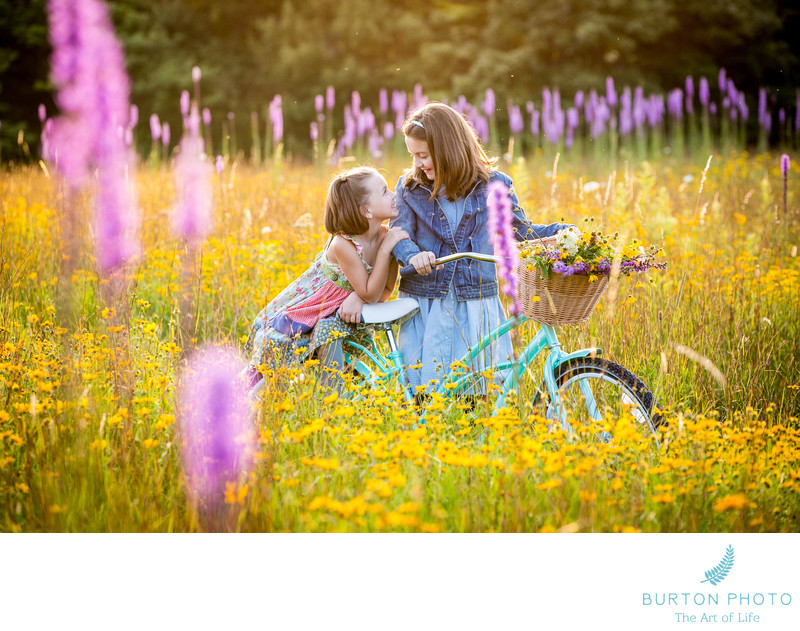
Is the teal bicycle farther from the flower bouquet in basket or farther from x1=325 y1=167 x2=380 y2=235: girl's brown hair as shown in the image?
x1=325 y1=167 x2=380 y2=235: girl's brown hair

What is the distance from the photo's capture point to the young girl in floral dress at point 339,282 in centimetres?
277

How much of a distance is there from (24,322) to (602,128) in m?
6.81

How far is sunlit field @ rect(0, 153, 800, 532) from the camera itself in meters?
2.03

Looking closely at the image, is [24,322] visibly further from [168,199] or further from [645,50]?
[645,50]

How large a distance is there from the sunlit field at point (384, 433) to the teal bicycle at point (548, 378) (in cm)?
9

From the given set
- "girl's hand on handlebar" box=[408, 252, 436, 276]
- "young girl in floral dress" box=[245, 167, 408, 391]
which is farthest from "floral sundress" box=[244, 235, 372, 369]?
"girl's hand on handlebar" box=[408, 252, 436, 276]

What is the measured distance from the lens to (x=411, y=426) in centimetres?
258

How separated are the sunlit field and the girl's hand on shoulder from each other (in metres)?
0.28

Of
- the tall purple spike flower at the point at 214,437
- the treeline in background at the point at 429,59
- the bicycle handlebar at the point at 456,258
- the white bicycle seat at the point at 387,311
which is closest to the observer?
the tall purple spike flower at the point at 214,437

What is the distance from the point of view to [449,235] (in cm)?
284

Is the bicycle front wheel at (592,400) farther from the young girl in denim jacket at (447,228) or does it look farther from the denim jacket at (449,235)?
the denim jacket at (449,235)
